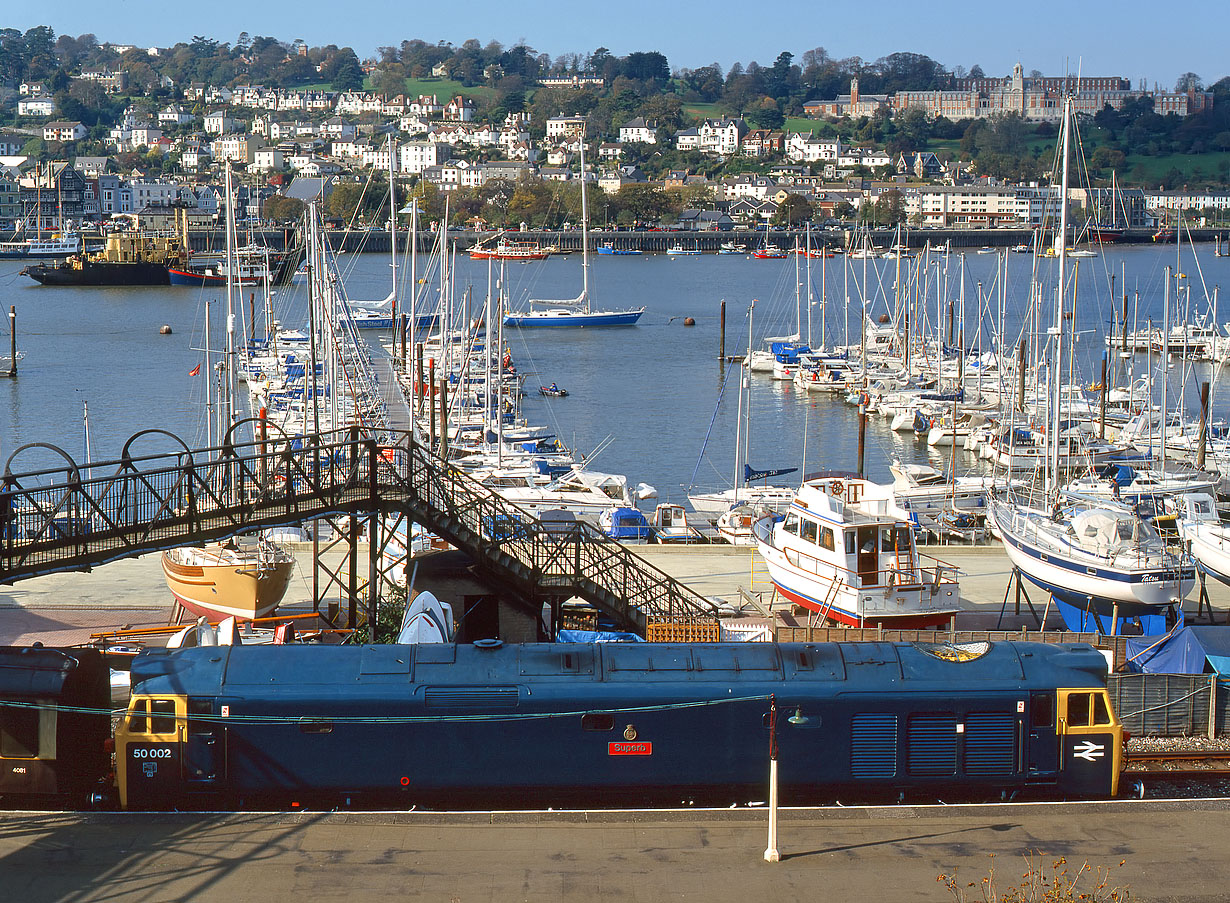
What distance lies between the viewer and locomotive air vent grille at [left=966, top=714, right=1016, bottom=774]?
13.8 meters

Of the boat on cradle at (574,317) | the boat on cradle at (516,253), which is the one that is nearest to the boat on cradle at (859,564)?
the boat on cradle at (574,317)

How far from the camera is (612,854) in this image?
39.5ft

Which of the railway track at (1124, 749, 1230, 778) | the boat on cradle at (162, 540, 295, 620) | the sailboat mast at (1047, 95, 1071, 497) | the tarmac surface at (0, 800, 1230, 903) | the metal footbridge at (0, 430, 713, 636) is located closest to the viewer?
the tarmac surface at (0, 800, 1230, 903)

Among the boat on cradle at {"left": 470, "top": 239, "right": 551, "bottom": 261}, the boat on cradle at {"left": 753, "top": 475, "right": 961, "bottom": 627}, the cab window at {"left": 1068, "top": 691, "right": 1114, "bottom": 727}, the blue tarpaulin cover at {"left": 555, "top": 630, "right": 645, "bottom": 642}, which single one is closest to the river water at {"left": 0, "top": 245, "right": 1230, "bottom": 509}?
the boat on cradle at {"left": 470, "top": 239, "right": 551, "bottom": 261}

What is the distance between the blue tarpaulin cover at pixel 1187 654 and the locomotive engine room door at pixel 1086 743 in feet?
10.8

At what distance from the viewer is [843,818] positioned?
509 inches

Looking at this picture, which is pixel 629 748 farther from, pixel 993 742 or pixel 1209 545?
pixel 1209 545

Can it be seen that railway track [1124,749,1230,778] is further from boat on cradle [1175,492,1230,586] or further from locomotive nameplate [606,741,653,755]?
boat on cradle [1175,492,1230,586]

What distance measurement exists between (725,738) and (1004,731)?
256 cm

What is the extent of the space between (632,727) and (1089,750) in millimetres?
4185

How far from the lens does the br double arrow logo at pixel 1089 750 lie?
13758mm

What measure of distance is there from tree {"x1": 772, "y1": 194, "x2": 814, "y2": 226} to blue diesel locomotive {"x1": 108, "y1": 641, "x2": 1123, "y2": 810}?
180025 millimetres

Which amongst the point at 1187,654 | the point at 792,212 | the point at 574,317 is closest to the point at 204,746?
the point at 1187,654

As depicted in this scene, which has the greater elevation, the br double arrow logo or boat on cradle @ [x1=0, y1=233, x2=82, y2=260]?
boat on cradle @ [x1=0, y1=233, x2=82, y2=260]
